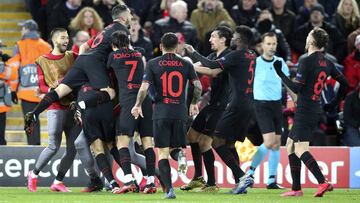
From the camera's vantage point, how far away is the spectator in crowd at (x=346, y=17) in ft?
77.5

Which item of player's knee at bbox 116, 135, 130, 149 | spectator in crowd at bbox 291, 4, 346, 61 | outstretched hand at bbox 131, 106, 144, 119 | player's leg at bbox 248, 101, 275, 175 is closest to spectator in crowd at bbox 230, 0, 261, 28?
spectator in crowd at bbox 291, 4, 346, 61

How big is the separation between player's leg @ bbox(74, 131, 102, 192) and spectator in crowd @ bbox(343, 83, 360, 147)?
529cm

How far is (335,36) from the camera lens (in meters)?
23.4

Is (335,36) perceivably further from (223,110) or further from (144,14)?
(223,110)

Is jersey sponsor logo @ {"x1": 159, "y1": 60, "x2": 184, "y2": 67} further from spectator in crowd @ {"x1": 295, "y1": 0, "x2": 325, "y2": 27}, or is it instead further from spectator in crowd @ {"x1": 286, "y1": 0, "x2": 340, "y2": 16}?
spectator in crowd @ {"x1": 286, "y1": 0, "x2": 340, "y2": 16}

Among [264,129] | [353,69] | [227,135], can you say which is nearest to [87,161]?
[227,135]

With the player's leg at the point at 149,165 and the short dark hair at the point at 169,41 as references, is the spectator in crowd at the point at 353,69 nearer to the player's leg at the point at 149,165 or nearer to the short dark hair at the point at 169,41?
the player's leg at the point at 149,165

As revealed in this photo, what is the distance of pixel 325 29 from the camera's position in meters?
23.4

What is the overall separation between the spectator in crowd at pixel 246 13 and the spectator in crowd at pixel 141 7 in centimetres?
180

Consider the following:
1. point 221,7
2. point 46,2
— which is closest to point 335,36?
point 221,7

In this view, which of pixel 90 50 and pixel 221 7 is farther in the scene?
pixel 221 7

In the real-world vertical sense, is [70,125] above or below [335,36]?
below

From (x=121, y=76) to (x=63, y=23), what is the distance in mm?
6341

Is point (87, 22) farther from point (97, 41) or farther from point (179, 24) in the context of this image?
point (97, 41)
